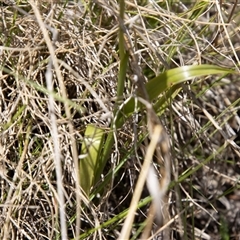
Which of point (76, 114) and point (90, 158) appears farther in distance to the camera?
point (76, 114)

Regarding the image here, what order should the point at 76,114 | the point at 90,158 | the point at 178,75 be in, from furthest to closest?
the point at 76,114 → the point at 90,158 → the point at 178,75

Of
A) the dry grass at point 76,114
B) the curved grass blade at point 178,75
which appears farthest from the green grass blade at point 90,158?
the curved grass blade at point 178,75

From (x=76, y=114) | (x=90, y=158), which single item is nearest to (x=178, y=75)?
(x=90, y=158)

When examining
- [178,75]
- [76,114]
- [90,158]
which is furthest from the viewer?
[76,114]

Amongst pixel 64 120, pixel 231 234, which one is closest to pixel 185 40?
pixel 64 120

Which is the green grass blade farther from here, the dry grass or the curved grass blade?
the curved grass blade

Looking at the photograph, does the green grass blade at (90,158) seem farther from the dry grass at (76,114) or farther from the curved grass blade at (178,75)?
the curved grass blade at (178,75)

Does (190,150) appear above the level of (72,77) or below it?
below

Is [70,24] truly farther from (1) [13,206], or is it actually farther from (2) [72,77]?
(1) [13,206]

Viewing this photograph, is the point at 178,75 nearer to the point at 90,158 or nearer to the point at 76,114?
the point at 90,158

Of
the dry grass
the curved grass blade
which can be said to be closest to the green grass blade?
the dry grass

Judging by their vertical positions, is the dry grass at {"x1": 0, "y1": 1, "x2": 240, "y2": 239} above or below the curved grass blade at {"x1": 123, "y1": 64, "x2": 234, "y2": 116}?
below
